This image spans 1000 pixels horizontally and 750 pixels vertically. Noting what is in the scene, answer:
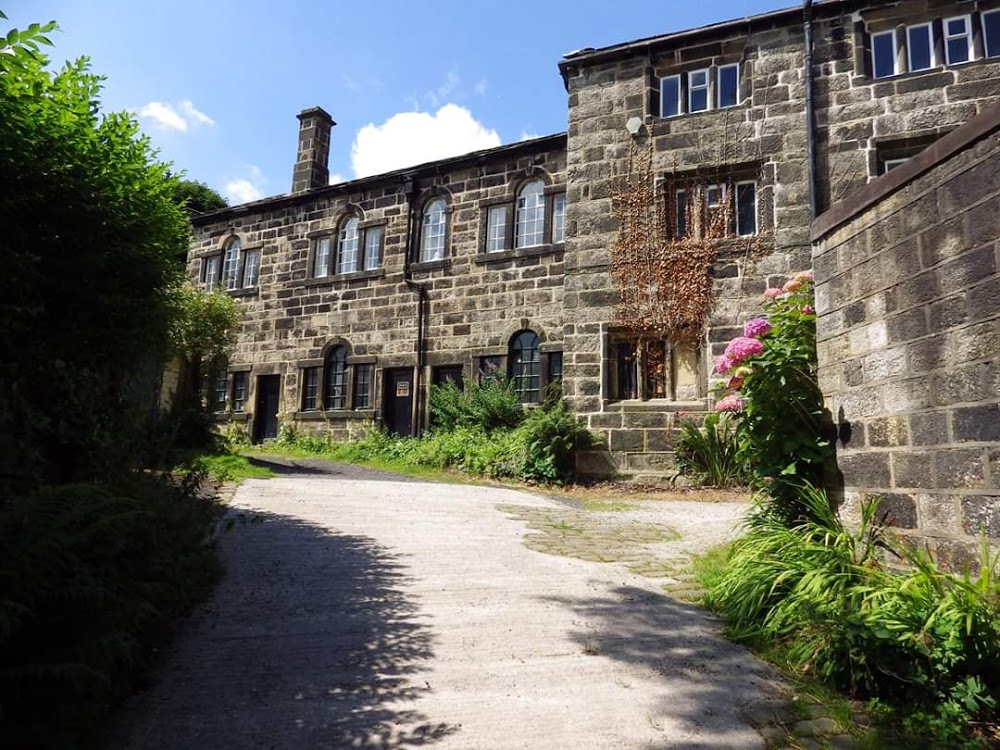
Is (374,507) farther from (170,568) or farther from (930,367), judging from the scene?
(930,367)

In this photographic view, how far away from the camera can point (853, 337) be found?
14.7 ft

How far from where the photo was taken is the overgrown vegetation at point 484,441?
1139cm

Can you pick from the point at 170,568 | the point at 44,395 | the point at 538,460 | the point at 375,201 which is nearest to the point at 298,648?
the point at 170,568

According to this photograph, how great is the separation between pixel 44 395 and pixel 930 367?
5444 millimetres

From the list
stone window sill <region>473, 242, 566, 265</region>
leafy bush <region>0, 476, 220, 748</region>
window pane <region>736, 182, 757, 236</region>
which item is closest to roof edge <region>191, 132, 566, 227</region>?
stone window sill <region>473, 242, 566, 265</region>

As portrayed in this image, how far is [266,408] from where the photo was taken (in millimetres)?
17734

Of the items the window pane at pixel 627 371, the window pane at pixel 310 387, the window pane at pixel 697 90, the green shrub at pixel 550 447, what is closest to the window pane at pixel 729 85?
the window pane at pixel 697 90

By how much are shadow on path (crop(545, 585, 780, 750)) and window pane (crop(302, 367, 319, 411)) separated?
524 inches

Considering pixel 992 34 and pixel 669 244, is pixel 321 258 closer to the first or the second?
pixel 669 244

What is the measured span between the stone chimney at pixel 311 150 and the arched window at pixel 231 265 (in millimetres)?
2534

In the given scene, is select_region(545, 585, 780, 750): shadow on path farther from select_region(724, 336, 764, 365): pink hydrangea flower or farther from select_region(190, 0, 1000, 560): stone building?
select_region(190, 0, 1000, 560): stone building

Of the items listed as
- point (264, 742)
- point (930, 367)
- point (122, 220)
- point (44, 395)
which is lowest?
point (264, 742)

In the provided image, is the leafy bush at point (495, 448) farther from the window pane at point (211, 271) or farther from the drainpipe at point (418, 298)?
the window pane at point (211, 271)

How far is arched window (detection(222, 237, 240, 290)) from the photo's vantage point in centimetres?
1872
